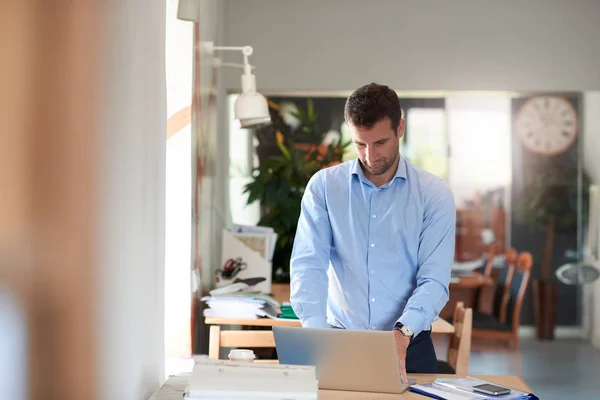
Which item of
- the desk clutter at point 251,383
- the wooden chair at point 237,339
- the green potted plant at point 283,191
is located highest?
the green potted plant at point 283,191

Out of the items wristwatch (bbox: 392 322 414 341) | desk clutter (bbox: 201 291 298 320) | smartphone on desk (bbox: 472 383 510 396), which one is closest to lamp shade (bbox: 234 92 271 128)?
desk clutter (bbox: 201 291 298 320)

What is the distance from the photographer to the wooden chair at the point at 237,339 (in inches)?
135

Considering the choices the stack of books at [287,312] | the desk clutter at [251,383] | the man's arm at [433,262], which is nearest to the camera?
the desk clutter at [251,383]

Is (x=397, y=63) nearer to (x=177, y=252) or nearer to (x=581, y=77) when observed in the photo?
(x=581, y=77)

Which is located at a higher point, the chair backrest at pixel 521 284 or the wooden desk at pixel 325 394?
the wooden desk at pixel 325 394

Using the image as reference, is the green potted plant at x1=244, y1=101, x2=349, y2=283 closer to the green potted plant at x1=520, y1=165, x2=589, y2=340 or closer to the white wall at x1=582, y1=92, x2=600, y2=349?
the green potted plant at x1=520, y1=165, x2=589, y2=340

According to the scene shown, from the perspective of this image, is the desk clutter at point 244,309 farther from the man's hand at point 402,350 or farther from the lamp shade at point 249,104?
the man's hand at point 402,350

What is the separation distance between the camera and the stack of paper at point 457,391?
221cm

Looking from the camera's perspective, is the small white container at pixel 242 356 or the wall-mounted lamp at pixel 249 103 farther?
the wall-mounted lamp at pixel 249 103

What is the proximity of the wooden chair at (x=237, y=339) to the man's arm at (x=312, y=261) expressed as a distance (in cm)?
76

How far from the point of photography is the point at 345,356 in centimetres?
218

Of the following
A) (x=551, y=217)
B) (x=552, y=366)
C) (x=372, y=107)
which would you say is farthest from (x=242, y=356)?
(x=551, y=217)

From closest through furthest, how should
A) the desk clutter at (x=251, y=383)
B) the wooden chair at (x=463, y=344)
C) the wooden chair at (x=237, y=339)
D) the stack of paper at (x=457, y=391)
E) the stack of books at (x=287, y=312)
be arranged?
the desk clutter at (x=251, y=383) → the stack of paper at (x=457, y=391) → the wooden chair at (x=463, y=344) → the wooden chair at (x=237, y=339) → the stack of books at (x=287, y=312)

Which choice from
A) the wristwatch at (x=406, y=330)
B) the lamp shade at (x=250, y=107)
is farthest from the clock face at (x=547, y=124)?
the wristwatch at (x=406, y=330)
